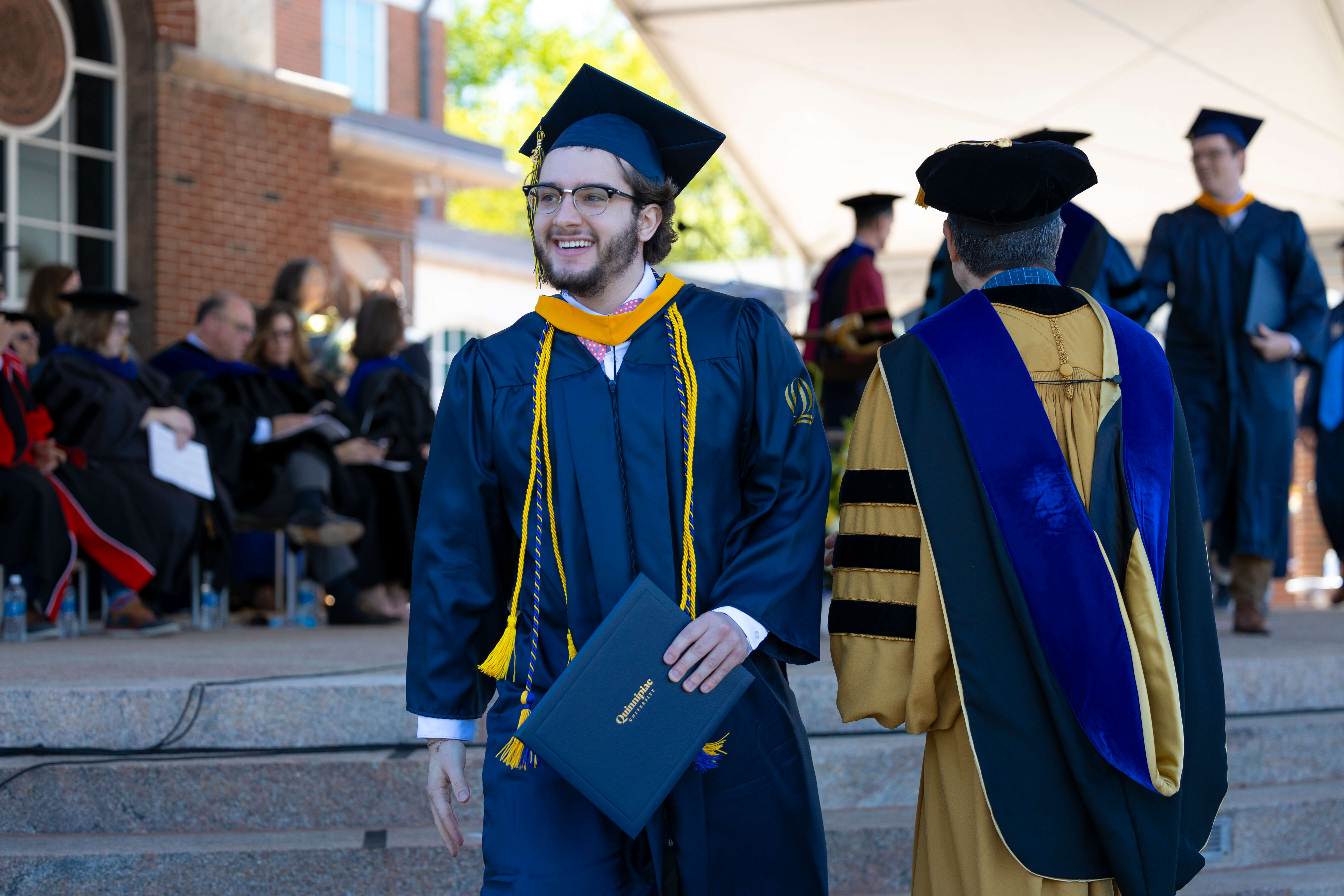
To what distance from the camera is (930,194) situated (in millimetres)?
2172

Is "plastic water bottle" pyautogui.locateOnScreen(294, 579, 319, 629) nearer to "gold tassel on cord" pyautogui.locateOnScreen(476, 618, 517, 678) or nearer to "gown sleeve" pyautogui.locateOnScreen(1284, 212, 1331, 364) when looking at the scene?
"gown sleeve" pyautogui.locateOnScreen(1284, 212, 1331, 364)

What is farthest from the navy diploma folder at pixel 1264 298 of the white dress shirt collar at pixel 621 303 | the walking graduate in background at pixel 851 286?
the white dress shirt collar at pixel 621 303

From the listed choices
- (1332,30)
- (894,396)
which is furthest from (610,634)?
(1332,30)

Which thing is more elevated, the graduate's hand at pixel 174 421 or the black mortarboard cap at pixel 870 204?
the black mortarboard cap at pixel 870 204

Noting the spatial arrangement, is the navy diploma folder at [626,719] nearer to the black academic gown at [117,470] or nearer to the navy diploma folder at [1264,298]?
the navy diploma folder at [1264,298]

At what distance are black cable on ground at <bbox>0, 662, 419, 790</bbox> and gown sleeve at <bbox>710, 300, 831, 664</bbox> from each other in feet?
6.04

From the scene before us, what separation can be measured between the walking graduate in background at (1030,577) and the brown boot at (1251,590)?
3.57m

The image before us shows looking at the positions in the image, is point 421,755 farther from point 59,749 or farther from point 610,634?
point 610,634

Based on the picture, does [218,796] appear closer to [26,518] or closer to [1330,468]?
[26,518]

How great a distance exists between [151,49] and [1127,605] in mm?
8442

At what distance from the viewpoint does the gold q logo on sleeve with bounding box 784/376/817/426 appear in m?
2.13

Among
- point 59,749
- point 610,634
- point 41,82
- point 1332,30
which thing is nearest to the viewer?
point 610,634

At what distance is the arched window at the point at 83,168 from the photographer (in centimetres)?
852

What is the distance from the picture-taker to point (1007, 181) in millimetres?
2111
